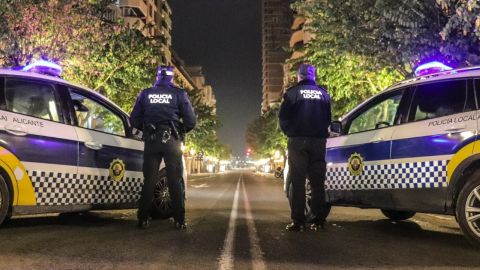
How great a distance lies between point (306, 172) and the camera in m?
6.61

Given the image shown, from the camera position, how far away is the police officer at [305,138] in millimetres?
6512

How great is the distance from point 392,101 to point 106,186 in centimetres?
386

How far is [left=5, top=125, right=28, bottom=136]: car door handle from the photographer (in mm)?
5719

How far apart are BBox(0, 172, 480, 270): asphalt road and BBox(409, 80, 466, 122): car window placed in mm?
1439

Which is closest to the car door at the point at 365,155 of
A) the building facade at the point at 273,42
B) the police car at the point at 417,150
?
the police car at the point at 417,150

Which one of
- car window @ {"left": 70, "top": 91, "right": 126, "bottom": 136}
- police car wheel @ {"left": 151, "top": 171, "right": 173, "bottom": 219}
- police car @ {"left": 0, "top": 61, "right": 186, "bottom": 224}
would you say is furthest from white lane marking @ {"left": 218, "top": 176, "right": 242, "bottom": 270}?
→ car window @ {"left": 70, "top": 91, "right": 126, "bottom": 136}

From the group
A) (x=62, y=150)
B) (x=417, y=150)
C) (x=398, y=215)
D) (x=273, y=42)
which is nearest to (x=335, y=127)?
(x=417, y=150)

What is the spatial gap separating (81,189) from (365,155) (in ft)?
11.8

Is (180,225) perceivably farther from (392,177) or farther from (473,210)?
(473,210)

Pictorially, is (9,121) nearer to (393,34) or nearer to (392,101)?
(392,101)

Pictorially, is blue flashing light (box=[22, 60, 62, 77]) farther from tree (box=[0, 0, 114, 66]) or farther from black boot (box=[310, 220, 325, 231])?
tree (box=[0, 0, 114, 66])

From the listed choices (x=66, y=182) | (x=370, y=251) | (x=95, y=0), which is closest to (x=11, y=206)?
(x=66, y=182)

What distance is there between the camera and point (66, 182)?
6.25 m

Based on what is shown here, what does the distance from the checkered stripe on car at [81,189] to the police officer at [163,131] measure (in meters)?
0.56
